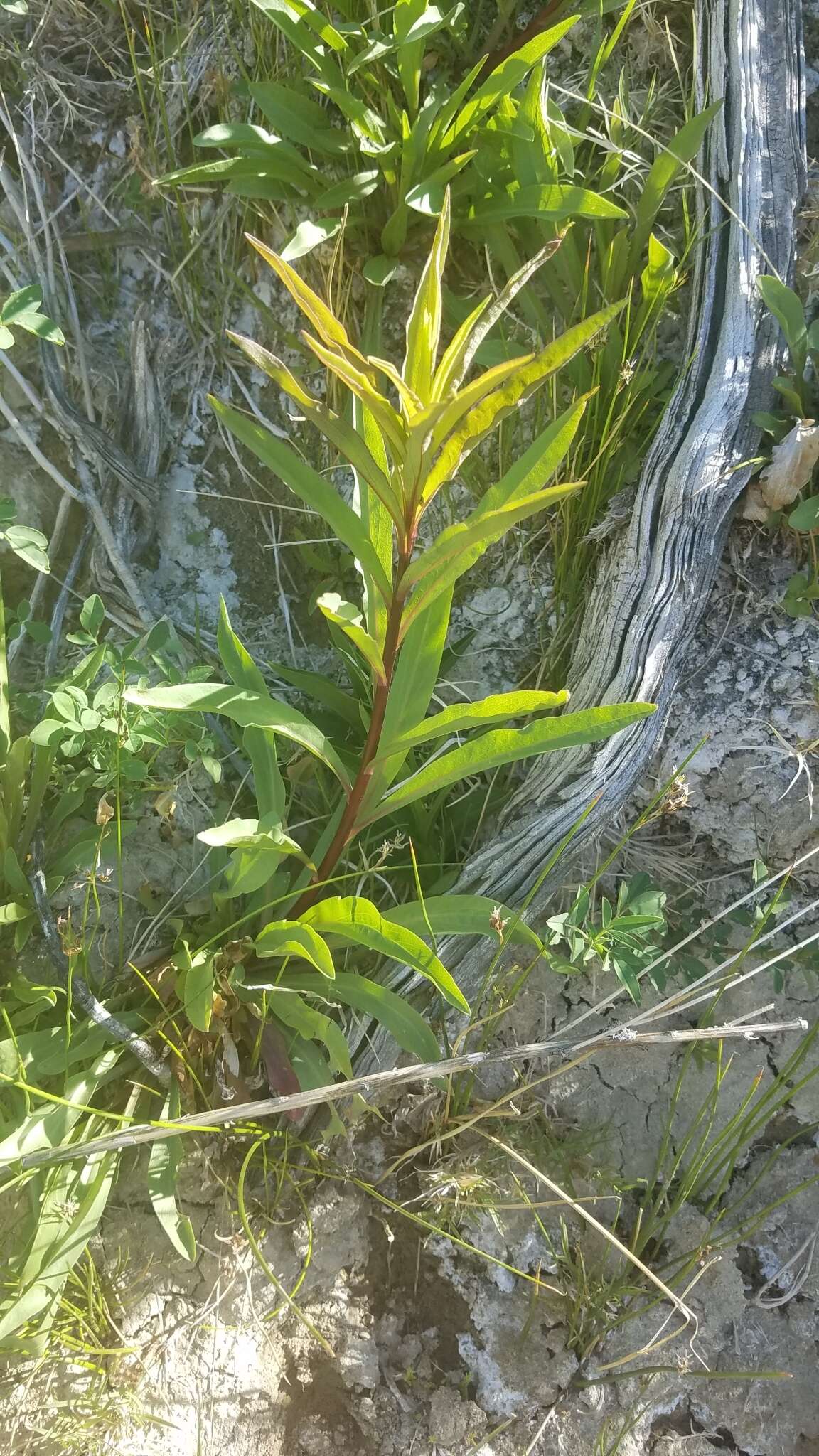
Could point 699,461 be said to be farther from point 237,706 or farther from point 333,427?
point 237,706

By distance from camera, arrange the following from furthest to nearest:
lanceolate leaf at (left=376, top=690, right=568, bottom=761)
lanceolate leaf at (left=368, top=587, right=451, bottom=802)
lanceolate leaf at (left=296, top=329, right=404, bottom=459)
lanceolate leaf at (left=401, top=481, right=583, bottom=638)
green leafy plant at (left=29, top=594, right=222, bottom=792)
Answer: green leafy plant at (left=29, top=594, right=222, bottom=792)
lanceolate leaf at (left=368, top=587, right=451, bottom=802)
lanceolate leaf at (left=376, top=690, right=568, bottom=761)
lanceolate leaf at (left=401, top=481, right=583, bottom=638)
lanceolate leaf at (left=296, top=329, right=404, bottom=459)

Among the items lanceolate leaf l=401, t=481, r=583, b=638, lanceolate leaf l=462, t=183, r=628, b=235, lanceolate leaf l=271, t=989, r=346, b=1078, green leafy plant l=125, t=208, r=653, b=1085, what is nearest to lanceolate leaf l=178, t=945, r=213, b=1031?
green leafy plant l=125, t=208, r=653, b=1085

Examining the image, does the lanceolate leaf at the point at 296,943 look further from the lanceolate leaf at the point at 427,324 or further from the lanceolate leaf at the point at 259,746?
the lanceolate leaf at the point at 427,324

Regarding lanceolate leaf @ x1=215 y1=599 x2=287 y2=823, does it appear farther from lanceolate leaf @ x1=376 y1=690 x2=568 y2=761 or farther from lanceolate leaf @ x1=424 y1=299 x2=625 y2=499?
lanceolate leaf @ x1=424 y1=299 x2=625 y2=499

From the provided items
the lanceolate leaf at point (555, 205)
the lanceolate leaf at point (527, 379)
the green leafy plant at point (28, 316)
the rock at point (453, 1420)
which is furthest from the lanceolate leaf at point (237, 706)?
the rock at point (453, 1420)

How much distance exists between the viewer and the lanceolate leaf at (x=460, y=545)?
1.09 meters

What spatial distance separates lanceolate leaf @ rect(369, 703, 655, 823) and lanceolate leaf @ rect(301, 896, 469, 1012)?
0.75 ft

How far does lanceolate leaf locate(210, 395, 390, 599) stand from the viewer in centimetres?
128

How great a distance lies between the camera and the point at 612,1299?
1.67 meters

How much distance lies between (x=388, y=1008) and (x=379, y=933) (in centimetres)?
19

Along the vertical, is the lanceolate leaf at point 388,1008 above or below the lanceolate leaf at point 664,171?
below

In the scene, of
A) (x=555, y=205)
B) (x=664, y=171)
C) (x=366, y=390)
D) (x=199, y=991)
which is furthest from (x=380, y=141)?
(x=199, y=991)

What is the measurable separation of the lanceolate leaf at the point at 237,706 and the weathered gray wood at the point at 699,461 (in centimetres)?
43

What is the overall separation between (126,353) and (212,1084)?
1.45 metres
